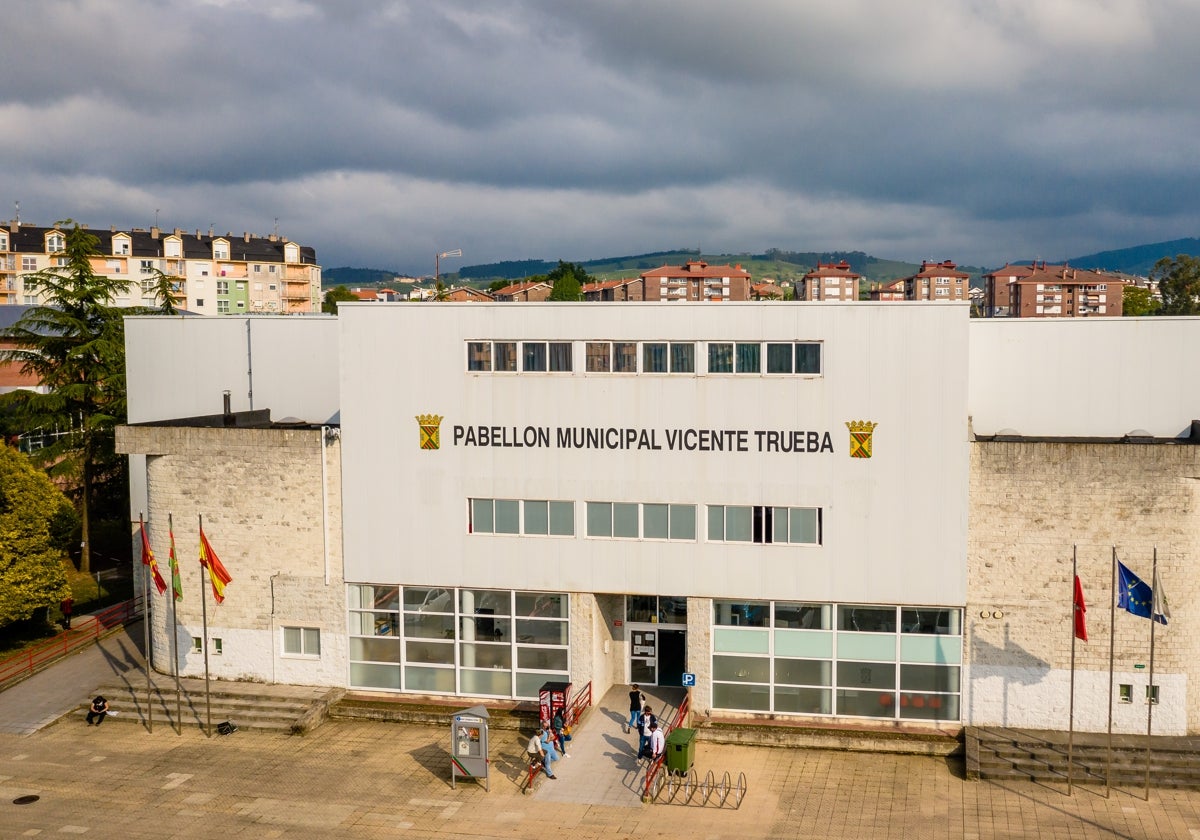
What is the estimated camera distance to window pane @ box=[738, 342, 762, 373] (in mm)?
25953

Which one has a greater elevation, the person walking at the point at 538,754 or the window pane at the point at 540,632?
the window pane at the point at 540,632

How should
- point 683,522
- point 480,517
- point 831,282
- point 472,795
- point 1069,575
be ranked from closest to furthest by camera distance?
1. point 472,795
2. point 1069,575
3. point 683,522
4. point 480,517
5. point 831,282

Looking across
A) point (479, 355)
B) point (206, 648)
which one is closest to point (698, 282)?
point (479, 355)

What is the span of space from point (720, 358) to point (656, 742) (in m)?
9.32

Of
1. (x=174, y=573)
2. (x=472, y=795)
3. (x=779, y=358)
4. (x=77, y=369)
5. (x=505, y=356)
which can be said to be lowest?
(x=472, y=795)

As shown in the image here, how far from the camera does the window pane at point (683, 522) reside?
86.3 ft

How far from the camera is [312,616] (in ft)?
92.9

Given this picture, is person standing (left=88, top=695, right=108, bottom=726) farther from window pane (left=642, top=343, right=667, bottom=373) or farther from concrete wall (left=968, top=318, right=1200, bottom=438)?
concrete wall (left=968, top=318, right=1200, bottom=438)

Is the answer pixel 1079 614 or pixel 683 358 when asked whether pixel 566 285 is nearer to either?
pixel 683 358

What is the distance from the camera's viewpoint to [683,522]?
86.5ft

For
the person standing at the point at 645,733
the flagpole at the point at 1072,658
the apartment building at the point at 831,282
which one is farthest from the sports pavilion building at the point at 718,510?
the apartment building at the point at 831,282

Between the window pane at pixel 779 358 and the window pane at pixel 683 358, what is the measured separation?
188cm

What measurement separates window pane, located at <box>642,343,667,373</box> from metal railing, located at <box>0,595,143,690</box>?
2061cm

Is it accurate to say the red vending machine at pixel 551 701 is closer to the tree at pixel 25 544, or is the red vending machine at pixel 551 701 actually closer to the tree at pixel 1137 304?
the tree at pixel 25 544
